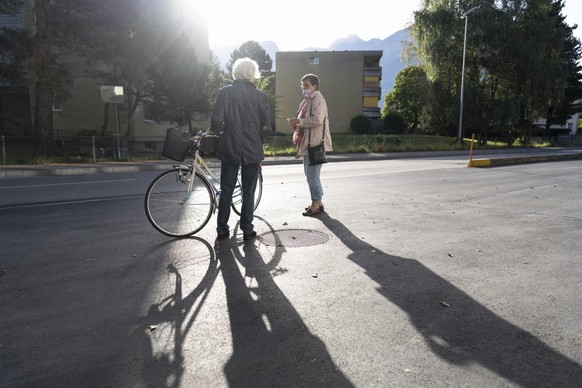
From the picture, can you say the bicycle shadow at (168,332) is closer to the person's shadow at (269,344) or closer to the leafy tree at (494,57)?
the person's shadow at (269,344)

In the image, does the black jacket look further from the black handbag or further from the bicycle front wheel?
the black handbag

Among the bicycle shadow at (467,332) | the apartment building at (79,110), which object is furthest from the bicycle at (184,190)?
the apartment building at (79,110)

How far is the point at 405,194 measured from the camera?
8742 mm

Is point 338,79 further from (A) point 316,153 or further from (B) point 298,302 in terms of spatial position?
(B) point 298,302

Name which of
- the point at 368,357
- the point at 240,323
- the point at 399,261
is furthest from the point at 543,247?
the point at 240,323

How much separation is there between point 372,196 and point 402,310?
5410 millimetres

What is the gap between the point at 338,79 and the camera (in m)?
57.4

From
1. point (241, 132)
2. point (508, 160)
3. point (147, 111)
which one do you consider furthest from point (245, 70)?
point (147, 111)

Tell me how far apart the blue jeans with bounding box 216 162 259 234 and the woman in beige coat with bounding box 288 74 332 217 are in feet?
4.24

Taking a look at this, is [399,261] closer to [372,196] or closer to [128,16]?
[372,196]

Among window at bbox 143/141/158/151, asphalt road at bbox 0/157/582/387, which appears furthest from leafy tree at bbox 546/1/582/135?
asphalt road at bbox 0/157/582/387

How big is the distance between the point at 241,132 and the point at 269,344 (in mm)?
2928

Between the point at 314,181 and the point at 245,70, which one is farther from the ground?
the point at 245,70

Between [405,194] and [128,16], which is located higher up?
[128,16]
